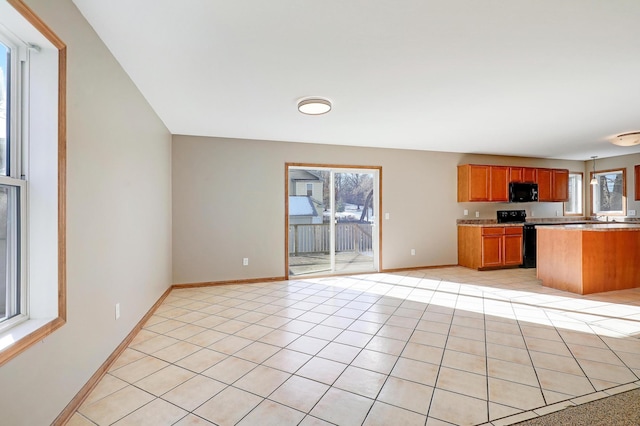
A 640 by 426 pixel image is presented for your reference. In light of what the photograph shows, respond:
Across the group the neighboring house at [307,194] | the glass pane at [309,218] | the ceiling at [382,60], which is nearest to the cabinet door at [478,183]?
the ceiling at [382,60]

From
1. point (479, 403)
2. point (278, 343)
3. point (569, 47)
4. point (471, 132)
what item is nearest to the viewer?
point (479, 403)

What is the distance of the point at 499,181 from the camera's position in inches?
242

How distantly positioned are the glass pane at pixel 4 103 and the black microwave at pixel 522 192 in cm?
730

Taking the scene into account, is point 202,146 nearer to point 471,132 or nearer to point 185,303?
point 185,303

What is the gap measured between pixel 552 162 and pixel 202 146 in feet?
24.9

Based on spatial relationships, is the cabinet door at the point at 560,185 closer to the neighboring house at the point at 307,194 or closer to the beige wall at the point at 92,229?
the neighboring house at the point at 307,194

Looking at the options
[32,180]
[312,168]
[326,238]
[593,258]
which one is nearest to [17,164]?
[32,180]

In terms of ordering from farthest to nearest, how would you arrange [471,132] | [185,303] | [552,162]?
[552,162]
[471,132]
[185,303]

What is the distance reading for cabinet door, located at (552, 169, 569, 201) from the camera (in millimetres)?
6672

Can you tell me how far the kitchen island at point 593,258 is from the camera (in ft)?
13.5

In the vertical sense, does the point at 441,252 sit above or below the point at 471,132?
below

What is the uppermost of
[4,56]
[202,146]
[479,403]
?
[202,146]

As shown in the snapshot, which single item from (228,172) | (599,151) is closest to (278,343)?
(228,172)

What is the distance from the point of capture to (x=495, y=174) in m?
6.12
